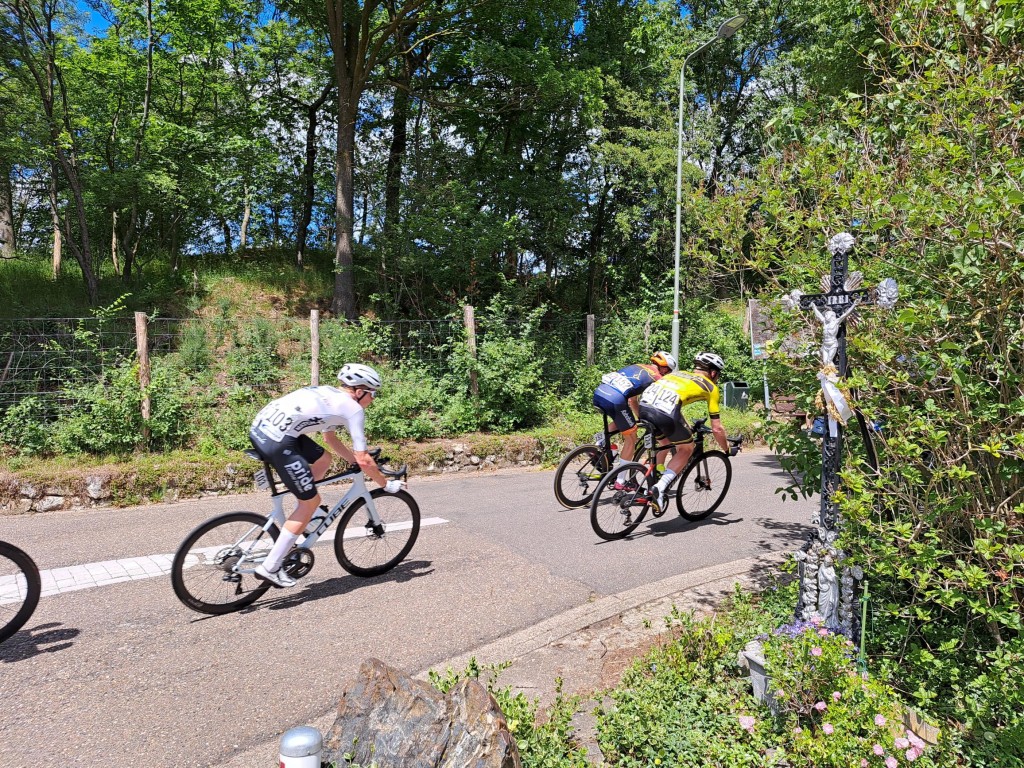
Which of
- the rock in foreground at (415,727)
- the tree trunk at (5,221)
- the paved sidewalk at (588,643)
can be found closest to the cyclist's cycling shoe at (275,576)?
the paved sidewalk at (588,643)

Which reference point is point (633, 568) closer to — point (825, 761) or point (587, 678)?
point (587, 678)

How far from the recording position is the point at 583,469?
313 inches

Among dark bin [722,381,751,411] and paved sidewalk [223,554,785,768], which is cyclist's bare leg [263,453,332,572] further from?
dark bin [722,381,751,411]

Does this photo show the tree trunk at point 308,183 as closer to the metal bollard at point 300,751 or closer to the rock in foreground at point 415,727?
the rock in foreground at point 415,727

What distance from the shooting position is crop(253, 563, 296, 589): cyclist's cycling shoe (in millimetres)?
4684

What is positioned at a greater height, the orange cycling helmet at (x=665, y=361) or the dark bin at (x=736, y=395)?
the orange cycling helmet at (x=665, y=361)

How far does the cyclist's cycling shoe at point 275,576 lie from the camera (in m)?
4.68

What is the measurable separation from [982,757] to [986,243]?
225 cm

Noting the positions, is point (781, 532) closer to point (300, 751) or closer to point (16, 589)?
point (300, 751)

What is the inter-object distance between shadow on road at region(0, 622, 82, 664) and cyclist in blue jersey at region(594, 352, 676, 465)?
5.53 meters

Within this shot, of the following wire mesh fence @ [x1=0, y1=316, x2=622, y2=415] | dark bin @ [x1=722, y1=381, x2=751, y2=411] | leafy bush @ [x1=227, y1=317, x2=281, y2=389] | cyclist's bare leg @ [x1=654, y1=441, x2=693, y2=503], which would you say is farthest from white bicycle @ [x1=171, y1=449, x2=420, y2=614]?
dark bin @ [x1=722, y1=381, x2=751, y2=411]

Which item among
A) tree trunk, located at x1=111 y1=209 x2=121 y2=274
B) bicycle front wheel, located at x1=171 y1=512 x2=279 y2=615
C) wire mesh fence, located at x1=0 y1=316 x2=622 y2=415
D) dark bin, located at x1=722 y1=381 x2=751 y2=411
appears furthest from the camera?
tree trunk, located at x1=111 y1=209 x2=121 y2=274

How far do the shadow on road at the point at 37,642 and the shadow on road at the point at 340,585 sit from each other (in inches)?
44.2

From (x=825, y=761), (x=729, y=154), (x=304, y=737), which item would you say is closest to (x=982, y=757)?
(x=825, y=761)
